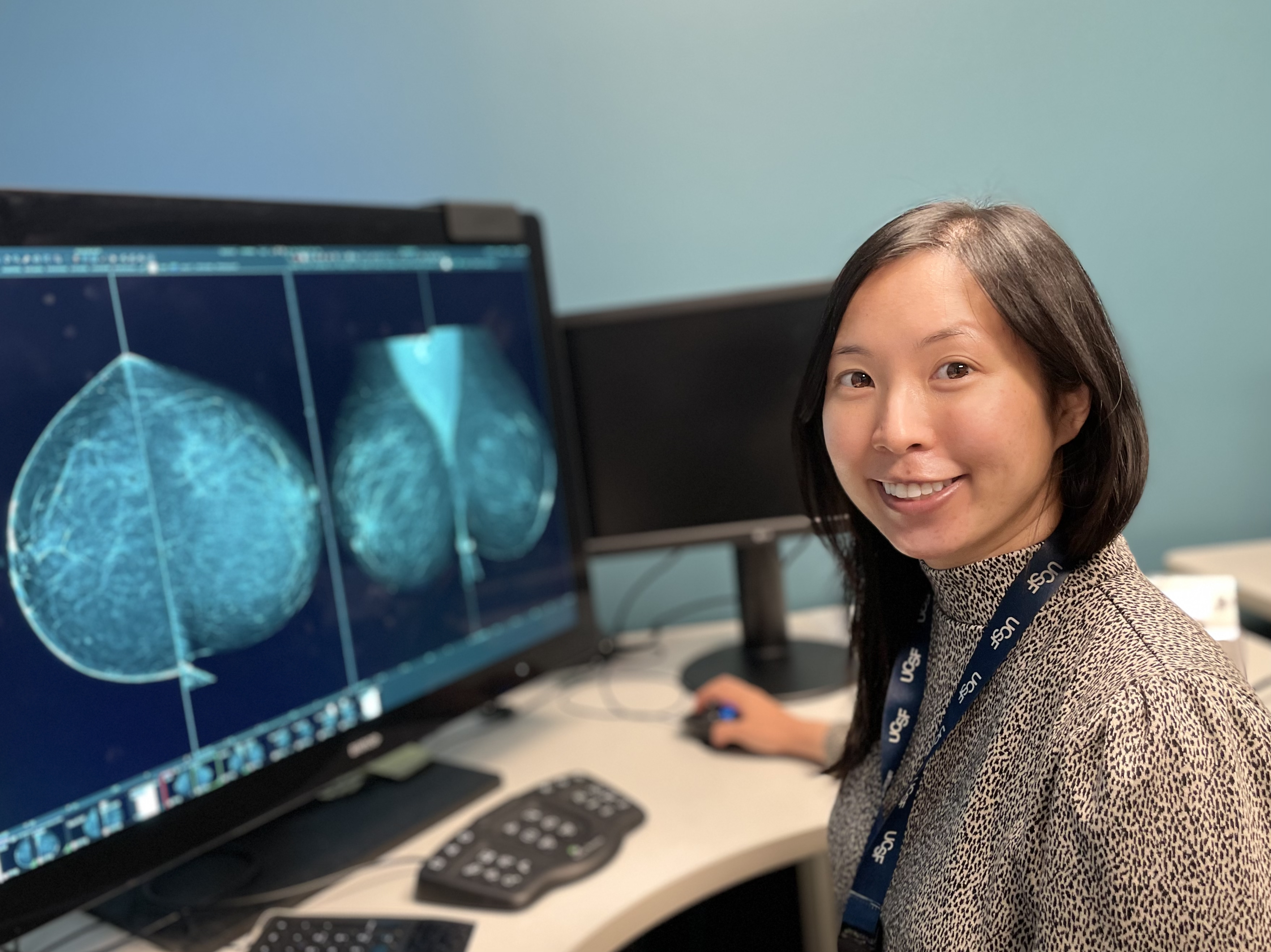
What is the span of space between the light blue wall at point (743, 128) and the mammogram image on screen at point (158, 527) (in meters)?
0.72

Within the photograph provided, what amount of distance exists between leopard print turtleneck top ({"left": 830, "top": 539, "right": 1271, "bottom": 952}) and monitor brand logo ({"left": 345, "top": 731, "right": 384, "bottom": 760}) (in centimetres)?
56

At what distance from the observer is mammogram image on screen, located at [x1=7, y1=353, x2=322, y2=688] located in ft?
2.71

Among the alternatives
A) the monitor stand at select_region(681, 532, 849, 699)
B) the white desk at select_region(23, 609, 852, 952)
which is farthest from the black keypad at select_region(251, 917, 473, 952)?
the monitor stand at select_region(681, 532, 849, 699)

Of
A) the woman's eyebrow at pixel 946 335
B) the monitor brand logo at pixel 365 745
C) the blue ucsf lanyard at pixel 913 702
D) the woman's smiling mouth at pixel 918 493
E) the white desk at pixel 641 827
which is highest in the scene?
the woman's eyebrow at pixel 946 335

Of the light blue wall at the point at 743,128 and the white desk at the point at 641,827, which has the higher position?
the light blue wall at the point at 743,128

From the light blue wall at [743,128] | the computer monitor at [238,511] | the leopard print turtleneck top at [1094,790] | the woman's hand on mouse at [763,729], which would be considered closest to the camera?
the leopard print turtleneck top at [1094,790]

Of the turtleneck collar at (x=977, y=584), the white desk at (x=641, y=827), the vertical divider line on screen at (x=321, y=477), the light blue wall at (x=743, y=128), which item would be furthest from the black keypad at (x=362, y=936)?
the light blue wall at (x=743, y=128)

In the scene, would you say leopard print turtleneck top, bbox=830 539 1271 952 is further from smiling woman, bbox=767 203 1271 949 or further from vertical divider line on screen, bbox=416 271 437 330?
vertical divider line on screen, bbox=416 271 437 330

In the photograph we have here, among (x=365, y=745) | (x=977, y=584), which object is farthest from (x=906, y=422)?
(x=365, y=745)

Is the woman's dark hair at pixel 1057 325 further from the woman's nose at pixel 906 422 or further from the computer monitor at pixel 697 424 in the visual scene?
the computer monitor at pixel 697 424

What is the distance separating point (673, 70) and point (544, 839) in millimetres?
1112

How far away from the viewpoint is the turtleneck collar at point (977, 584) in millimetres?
672

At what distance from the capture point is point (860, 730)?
850 millimetres

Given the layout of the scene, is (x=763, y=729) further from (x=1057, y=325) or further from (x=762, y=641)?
(x=1057, y=325)
